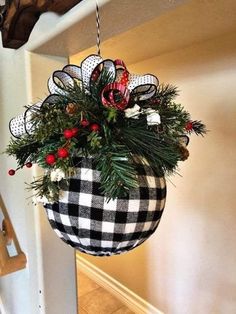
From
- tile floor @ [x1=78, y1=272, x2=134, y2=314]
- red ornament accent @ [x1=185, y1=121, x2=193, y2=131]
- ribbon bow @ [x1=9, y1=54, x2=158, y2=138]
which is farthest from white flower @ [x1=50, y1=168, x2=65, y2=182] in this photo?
tile floor @ [x1=78, y1=272, x2=134, y2=314]

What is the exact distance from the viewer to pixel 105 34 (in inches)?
31.2

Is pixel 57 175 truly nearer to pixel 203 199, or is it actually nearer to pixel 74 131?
pixel 74 131

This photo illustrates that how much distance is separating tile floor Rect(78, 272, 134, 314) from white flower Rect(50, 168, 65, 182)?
2.11 metres

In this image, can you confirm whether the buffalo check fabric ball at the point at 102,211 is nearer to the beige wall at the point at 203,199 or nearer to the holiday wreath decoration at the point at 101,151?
the holiday wreath decoration at the point at 101,151

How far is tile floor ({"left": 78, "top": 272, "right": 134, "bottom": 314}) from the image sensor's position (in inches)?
87.2

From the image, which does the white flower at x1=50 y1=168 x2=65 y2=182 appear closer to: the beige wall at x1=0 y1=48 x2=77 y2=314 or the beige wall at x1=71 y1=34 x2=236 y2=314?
the beige wall at x1=0 y1=48 x2=77 y2=314

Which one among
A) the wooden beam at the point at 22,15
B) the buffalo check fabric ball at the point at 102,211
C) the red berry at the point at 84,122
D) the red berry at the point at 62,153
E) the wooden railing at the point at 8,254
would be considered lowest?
the wooden railing at the point at 8,254

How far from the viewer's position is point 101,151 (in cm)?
44

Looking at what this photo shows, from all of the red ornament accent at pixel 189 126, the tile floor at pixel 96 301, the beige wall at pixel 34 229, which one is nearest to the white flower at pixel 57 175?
the red ornament accent at pixel 189 126

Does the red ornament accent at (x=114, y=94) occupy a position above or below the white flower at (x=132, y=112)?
above

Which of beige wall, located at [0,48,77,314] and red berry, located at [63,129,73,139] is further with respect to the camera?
beige wall, located at [0,48,77,314]

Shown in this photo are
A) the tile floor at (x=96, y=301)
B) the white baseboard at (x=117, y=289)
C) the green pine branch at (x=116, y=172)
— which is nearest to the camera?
the green pine branch at (x=116, y=172)

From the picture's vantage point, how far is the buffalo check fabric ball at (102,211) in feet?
1.53

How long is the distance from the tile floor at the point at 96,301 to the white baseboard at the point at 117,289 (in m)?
0.04
